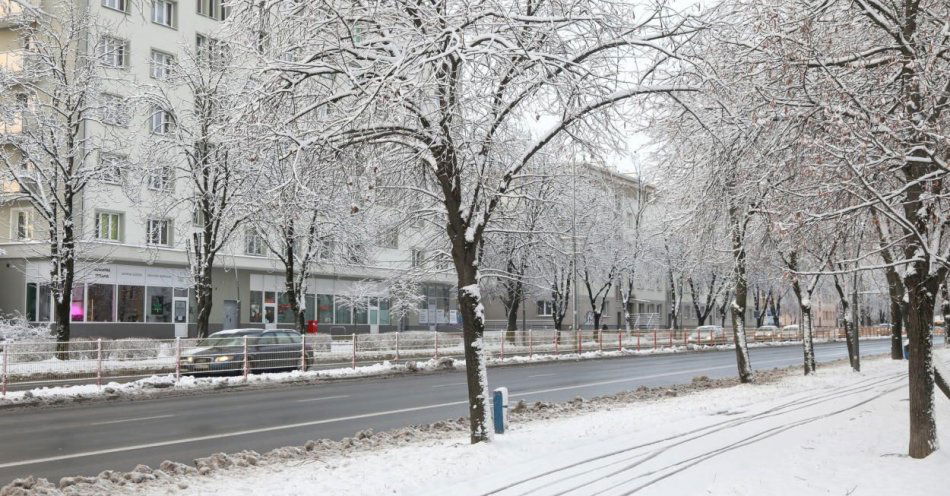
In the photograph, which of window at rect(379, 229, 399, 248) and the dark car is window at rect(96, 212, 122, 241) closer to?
the dark car

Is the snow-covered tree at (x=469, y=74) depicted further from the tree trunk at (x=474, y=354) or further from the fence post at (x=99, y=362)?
the fence post at (x=99, y=362)

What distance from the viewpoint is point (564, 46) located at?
9047 millimetres

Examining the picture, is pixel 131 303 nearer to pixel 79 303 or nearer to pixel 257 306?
pixel 79 303

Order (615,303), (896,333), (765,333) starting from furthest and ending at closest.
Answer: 1. (615,303)
2. (765,333)
3. (896,333)

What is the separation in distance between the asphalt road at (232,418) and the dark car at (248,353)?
193 cm

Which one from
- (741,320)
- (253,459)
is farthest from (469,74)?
(741,320)

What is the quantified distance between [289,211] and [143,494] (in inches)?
165

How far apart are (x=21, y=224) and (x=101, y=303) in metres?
5.06

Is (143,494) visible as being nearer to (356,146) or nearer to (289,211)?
(289,211)

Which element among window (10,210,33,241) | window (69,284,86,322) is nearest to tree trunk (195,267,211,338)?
window (69,284,86,322)

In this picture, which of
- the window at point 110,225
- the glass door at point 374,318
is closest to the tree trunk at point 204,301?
the window at point 110,225

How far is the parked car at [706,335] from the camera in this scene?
49.4m

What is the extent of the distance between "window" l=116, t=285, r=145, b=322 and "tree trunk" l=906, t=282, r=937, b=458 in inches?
1401

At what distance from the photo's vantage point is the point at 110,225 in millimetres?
36562
